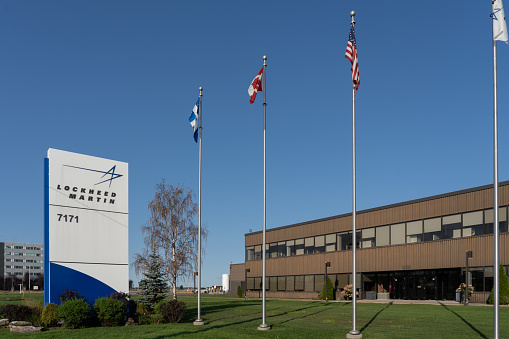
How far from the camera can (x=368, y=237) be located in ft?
178

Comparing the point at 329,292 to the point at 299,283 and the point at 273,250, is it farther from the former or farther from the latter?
the point at 273,250

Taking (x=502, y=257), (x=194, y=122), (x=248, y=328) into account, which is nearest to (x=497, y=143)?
(x=248, y=328)

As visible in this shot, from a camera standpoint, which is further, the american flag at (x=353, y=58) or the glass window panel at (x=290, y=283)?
the glass window panel at (x=290, y=283)

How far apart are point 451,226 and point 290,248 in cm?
2661

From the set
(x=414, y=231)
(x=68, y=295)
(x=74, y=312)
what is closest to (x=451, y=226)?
(x=414, y=231)

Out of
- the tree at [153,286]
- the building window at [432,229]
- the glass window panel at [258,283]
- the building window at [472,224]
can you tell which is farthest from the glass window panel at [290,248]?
the tree at [153,286]

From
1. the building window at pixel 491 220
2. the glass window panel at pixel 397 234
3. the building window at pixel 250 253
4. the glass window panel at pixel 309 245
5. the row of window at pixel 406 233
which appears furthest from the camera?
the building window at pixel 250 253

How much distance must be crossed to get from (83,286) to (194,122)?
10.3m

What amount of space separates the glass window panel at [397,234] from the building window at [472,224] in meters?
7.22

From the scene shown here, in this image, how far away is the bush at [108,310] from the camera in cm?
2534

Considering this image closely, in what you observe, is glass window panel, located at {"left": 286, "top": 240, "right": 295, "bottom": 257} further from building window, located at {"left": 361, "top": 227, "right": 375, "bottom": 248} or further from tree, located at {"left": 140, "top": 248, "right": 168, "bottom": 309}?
tree, located at {"left": 140, "top": 248, "right": 168, "bottom": 309}

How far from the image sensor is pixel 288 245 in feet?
225

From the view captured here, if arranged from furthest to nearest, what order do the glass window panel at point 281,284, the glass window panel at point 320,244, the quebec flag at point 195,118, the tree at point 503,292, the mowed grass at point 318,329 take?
the glass window panel at point 281,284, the glass window panel at point 320,244, the tree at point 503,292, the quebec flag at point 195,118, the mowed grass at point 318,329

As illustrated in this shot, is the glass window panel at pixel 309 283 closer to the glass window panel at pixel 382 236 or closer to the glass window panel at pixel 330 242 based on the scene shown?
the glass window panel at pixel 330 242
